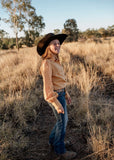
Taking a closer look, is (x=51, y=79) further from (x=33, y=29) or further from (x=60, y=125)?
(x=33, y=29)

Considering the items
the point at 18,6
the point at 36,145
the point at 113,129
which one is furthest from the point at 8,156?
the point at 18,6

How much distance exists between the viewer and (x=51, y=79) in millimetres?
1424

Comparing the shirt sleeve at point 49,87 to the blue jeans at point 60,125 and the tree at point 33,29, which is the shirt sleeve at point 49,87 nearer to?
the blue jeans at point 60,125

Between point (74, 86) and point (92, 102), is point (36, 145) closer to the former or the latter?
point (92, 102)

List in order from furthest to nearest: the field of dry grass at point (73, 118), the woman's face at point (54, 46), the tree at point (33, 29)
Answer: the tree at point (33, 29), the field of dry grass at point (73, 118), the woman's face at point (54, 46)

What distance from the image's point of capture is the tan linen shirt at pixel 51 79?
1391 mm

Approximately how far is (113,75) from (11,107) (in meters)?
3.12

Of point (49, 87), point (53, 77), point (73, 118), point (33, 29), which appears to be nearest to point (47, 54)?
point (53, 77)

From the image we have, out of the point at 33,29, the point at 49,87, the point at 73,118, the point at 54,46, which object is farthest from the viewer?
the point at 33,29

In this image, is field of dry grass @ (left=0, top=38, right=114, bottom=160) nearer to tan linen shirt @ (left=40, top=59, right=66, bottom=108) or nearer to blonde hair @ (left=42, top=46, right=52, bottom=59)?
tan linen shirt @ (left=40, top=59, right=66, bottom=108)

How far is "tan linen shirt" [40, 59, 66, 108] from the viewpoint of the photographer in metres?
1.39

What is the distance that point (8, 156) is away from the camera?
1.82 metres

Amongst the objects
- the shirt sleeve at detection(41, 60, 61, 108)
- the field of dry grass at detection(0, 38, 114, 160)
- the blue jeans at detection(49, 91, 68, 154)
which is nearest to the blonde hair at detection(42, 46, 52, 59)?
the shirt sleeve at detection(41, 60, 61, 108)

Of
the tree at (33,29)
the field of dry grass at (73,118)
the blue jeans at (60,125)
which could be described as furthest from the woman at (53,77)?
the tree at (33,29)
